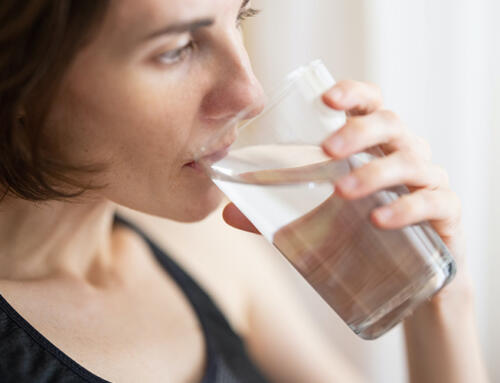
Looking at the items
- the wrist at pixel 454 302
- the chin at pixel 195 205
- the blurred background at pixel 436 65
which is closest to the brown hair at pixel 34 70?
the chin at pixel 195 205

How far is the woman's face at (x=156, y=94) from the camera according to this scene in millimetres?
704

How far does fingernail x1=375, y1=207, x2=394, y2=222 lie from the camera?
0.68 m

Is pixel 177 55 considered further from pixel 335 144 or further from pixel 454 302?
pixel 454 302

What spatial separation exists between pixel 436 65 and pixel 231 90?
991 mm

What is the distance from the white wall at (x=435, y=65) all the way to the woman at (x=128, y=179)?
2.30 ft

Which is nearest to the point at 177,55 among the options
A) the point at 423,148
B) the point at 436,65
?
the point at 423,148

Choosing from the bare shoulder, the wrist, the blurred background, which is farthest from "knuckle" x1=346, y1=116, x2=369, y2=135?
the blurred background

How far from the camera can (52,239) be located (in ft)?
3.51

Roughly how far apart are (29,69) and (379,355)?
148 centimetres

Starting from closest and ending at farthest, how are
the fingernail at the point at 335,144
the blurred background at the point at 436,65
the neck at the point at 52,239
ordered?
the fingernail at the point at 335,144 < the neck at the point at 52,239 < the blurred background at the point at 436,65

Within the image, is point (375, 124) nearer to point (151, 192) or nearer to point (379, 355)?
point (151, 192)

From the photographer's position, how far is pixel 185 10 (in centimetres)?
70

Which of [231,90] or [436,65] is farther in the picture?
[436,65]

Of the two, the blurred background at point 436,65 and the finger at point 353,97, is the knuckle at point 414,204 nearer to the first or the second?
the finger at point 353,97
